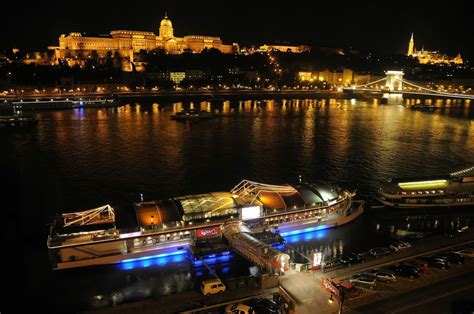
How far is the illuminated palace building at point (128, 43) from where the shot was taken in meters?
97.0

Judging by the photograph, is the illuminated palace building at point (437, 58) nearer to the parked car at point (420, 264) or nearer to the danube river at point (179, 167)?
the danube river at point (179, 167)

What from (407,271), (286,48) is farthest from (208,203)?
(286,48)

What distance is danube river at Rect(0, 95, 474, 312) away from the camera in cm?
1395

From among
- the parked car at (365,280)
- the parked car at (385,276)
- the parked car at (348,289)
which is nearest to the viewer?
the parked car at (348,289)

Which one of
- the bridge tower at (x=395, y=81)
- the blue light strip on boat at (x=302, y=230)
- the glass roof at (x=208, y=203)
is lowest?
the blue light strip on boat at (x=302, y=230)

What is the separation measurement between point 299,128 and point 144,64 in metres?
56.5

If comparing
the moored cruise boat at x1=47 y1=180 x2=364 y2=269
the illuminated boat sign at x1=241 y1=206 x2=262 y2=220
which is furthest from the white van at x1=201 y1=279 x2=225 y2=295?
the illuminated boat sign at x1=241 y1=206 x2=262 y2=220

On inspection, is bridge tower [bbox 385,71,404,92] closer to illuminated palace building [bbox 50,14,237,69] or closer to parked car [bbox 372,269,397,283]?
illuminated palace building [bbox 50,14,237,69]

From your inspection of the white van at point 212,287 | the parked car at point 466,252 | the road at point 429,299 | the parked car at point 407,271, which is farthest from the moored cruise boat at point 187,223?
the parked car at point 466,252

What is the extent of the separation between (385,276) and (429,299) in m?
A: 1.28

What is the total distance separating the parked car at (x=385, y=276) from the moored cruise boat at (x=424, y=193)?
9334 millimetres

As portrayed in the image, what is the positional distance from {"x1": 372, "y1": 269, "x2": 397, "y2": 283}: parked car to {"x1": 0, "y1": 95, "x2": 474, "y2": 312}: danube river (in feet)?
13.6

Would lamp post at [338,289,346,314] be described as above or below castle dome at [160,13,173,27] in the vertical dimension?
below

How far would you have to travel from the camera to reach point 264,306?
33.7 ft
